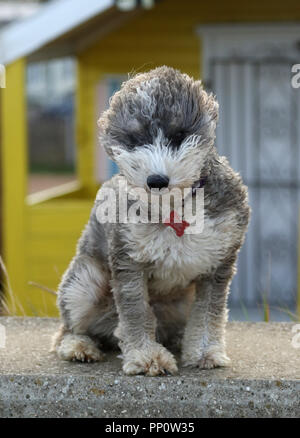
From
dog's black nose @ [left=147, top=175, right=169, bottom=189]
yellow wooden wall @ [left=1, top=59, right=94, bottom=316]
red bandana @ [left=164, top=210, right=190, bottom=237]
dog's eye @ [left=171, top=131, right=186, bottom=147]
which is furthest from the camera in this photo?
yellow wooden wall @ [left=1, top=59, right=94, bottom=316]

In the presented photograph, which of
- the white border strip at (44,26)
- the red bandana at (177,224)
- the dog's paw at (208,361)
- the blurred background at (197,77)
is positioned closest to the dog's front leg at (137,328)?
the dog's paw at (208,361)

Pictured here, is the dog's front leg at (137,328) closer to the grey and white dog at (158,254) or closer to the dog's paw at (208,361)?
the grey and white dog at (158,254)

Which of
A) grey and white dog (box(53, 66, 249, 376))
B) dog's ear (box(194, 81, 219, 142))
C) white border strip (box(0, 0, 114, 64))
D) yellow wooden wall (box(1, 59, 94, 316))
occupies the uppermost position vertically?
white border strip (box(0, 0, 114, 64))

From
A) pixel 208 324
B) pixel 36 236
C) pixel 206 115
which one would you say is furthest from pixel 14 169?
pixel 206 115

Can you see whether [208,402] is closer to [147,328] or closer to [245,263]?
[147,328]

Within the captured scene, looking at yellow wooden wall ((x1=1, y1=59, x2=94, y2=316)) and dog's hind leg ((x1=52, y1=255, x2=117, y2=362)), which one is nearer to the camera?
dog's hind leg ((x1=52, y1=255, x2=117, y2=362))

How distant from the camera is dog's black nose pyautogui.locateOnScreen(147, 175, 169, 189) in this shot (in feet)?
7.77

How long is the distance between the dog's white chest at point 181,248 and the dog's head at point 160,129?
12.3 inches

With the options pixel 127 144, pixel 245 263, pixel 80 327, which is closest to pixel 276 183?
pixel 245 263

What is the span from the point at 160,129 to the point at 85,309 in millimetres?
991

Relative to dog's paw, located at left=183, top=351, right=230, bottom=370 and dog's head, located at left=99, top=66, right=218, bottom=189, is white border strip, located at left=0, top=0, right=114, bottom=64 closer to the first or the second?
dog's head, located at left=99, top=66, right=218, bottom=189

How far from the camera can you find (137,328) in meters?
2.84

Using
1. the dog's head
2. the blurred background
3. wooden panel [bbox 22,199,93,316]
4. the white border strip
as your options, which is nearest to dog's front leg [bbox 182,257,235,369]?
the dog's head

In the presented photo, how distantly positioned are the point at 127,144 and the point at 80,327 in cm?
99
